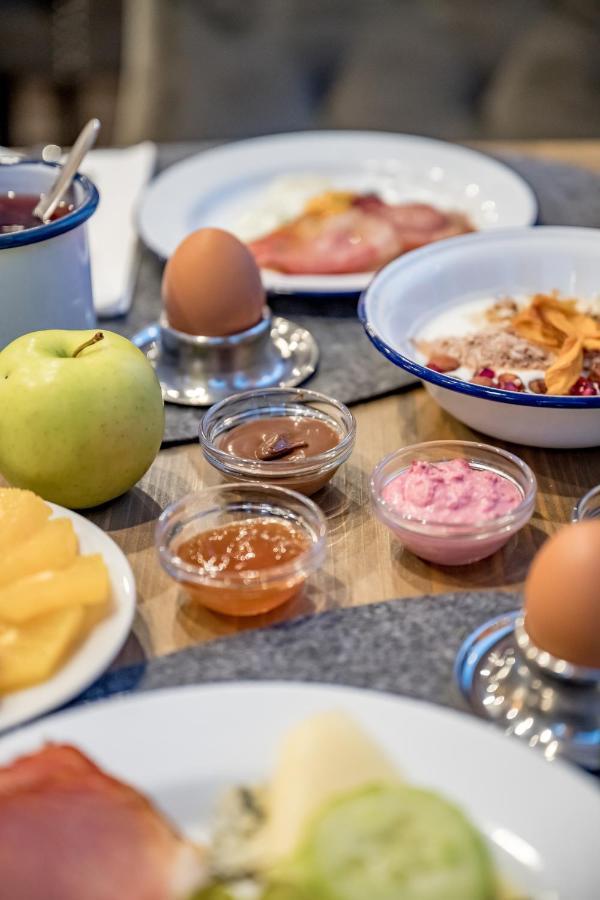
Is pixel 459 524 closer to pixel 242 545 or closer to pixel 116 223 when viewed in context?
pixel 242 545

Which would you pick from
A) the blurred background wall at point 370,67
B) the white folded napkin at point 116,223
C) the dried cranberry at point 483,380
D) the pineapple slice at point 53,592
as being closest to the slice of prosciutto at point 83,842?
A: the pineapple slice at point 53,592

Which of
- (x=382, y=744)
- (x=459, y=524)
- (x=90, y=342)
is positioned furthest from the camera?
(x=90, y=342)

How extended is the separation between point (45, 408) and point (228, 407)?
0.23 m

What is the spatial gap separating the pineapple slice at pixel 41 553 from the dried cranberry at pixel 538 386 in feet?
1.69

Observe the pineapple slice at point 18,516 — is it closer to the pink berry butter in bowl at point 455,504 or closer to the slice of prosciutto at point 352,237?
the pink berry butter in bowl at point 455,504

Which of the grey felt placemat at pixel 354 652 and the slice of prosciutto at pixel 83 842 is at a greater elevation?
the slice of prosciutto at pixel 83 842

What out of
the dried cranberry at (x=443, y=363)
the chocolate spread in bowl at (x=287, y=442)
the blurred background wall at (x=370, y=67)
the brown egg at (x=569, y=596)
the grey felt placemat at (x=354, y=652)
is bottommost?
the blurred background wall at (x=370, y=67)

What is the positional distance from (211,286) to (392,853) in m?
0.82

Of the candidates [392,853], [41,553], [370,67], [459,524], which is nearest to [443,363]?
[459,524]

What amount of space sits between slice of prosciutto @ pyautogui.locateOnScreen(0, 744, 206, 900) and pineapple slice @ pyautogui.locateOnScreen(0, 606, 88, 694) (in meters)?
0.11

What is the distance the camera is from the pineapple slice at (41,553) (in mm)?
903

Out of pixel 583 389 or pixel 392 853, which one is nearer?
pixel 392 853

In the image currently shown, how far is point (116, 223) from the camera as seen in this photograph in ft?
5.66

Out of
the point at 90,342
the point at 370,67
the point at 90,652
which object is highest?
the point at 90,342
